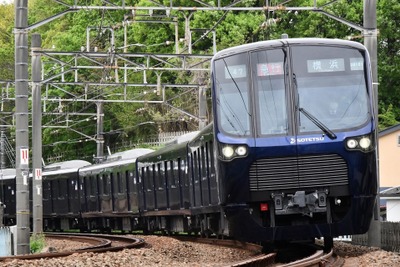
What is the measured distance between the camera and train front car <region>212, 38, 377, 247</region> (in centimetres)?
1641

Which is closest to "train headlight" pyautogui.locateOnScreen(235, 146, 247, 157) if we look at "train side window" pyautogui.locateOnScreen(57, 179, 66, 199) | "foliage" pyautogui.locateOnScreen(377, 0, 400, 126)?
"train side window" pyautogui.locateOnScreen(57, 179, 66, 199)

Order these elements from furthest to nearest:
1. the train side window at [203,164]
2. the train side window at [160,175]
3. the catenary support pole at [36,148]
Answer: the train side window at [160,175]
the catenary support pole at [36,148]
the train side window at [203,164]

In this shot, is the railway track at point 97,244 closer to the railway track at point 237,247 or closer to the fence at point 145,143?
the railway track at point 237,247

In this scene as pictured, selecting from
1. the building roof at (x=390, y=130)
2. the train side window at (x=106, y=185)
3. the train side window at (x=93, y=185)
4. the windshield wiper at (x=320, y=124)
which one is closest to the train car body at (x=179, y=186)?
the windshield wiper at (x=320, y=124)

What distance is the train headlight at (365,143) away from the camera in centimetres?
1653

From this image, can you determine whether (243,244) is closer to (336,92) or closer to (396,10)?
(336,92)

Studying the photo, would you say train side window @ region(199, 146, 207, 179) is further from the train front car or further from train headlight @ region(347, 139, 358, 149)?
train headlight @ region(347, 139, 358, 149)

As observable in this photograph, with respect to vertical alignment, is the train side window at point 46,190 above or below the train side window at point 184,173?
above

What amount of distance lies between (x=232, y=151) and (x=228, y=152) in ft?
0.28

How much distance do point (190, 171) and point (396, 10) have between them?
110ft

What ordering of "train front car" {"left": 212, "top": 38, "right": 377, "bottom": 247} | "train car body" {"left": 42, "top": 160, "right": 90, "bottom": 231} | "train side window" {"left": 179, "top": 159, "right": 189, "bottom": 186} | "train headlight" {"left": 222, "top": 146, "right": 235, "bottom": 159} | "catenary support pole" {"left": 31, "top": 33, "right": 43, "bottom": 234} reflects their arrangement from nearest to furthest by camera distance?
"train front car" {"left": 212, "top": 38, "right": 377, "bottom": 247} < "train headlight" {"left": 222, "top": 146, "right": 235, "bottom": 159} < "train side window" {"left": 179, "top": 159, "right": 189, "bottom": 186} < "catenary support pole" {"left": 31, "top": 33, "right": 43, "bottom": 234} < "train car body" {"left": 42, "top": 160, "right": 90, "bottom": 231}

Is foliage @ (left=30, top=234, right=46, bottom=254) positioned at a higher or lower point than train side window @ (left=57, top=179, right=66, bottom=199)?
lower

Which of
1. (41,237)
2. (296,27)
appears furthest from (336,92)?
(296,27)

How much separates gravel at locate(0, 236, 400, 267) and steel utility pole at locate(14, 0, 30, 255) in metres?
2.56
